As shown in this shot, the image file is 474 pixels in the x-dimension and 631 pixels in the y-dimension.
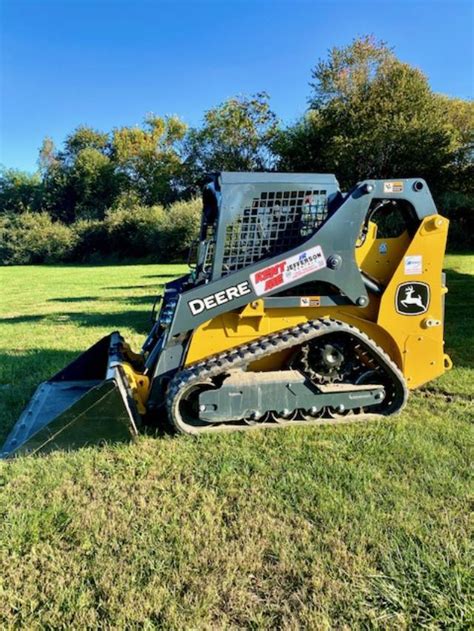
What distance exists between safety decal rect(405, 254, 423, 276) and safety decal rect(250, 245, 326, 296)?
0.77 metres

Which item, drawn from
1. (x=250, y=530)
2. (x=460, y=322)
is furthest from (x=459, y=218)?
(x=250, y=530)

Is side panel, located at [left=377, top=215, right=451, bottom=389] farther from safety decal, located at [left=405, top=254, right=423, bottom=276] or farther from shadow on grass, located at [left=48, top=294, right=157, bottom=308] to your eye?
shadow on grass, located at [left=48, top=294, right=157, bottom=308]

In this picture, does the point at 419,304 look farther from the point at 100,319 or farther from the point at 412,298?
the point at 100,319

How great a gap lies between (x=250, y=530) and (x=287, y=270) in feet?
6.38

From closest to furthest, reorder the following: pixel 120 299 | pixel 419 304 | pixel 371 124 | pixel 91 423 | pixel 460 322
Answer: pixel 91 423
pixel 419 304
pixel 460 322
pixel 120 299
pixel 371 124

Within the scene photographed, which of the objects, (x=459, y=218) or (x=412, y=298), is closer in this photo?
(x=412, y=298)

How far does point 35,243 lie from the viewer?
43.1m

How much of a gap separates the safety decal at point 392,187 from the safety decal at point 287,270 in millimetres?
782

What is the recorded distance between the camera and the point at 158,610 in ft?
7.25

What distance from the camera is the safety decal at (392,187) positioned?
402 centimetres

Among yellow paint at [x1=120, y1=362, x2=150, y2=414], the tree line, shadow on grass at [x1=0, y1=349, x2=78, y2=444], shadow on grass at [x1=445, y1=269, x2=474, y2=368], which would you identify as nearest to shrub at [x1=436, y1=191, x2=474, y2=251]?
the tree line

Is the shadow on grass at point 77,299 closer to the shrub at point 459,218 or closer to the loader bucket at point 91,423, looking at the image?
the loader bucket at point 91,423

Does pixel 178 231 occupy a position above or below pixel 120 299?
above

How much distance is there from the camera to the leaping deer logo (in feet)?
13.5
